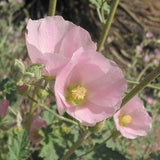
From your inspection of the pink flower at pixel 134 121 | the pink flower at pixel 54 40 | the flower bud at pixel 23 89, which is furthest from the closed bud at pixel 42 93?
the pink flower at pixel 134 121

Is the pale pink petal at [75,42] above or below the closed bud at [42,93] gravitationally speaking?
above

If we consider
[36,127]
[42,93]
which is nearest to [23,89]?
[42,93]

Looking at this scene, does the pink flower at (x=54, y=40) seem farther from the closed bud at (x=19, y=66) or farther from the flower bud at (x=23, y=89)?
the flower bud at (x=23, y=89)

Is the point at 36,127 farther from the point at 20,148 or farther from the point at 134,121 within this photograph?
the point at 134,121

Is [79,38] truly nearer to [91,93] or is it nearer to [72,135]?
[91,93]

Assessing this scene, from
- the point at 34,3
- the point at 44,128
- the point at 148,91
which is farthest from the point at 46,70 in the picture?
the point at 34,3

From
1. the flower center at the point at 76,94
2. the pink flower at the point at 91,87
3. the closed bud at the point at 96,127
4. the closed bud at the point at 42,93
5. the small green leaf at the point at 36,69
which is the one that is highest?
the small green leaf at the point at 36,69

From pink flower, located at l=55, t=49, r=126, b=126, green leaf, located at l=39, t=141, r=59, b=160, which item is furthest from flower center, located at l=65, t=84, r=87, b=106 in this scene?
green leaf, located at l=39, t=141, r=59, b=160

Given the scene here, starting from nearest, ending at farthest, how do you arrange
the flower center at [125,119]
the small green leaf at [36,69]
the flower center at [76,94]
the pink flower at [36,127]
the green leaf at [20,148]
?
1. the small green leaf at [36,69]
2. the flower center at [76,94]
3. the green leaf at [20,148]
4. the flower center at [125,119]
5. the pink flower at [36,127]
